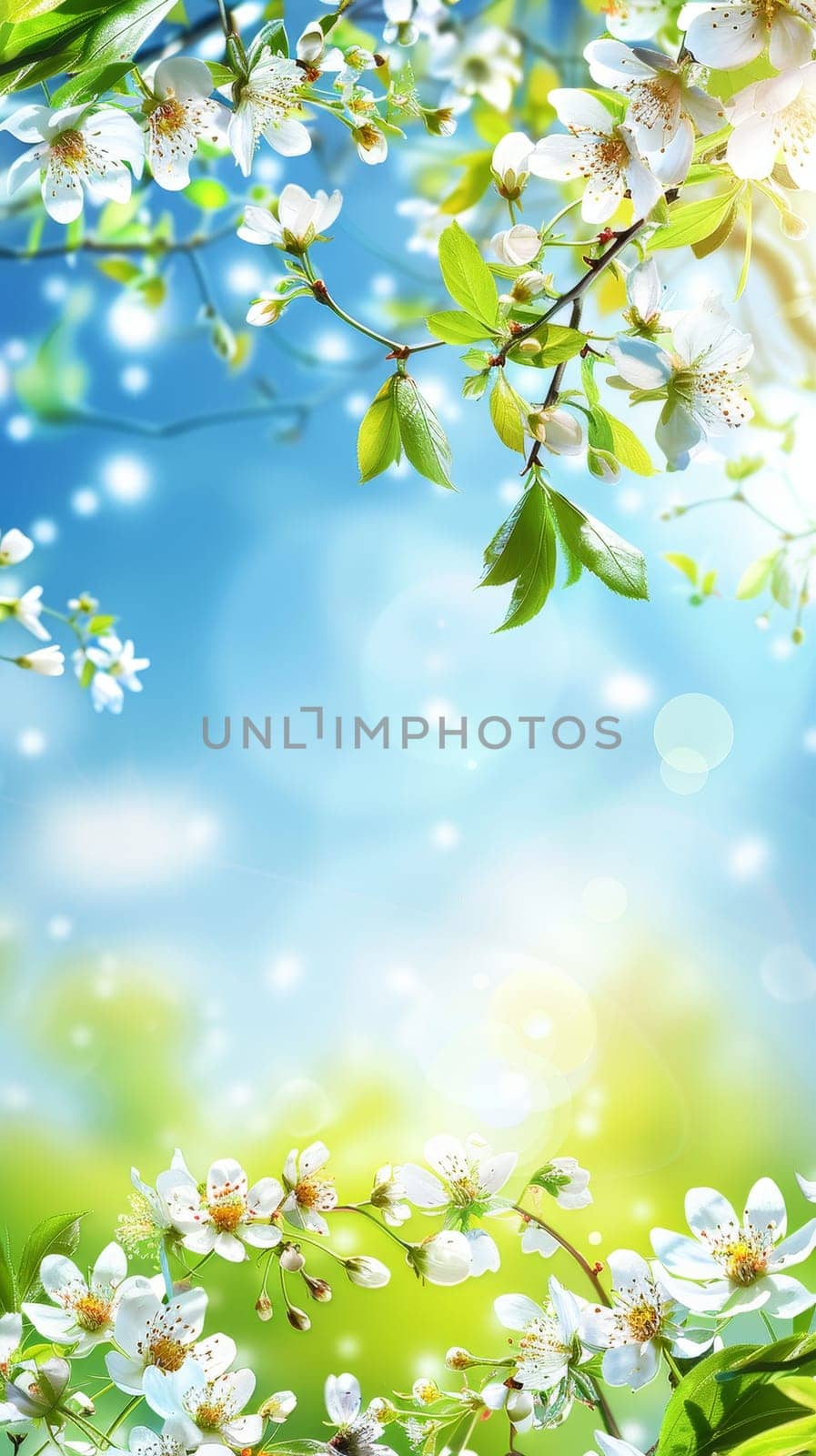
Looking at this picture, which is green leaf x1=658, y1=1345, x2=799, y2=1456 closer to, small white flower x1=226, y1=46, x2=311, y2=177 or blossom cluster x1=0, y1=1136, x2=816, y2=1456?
blossom cluster x1=0, y1=1136, x2=816, y2=1456

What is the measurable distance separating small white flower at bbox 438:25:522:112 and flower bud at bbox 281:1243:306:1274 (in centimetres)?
90

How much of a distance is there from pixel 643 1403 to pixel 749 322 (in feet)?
2.86

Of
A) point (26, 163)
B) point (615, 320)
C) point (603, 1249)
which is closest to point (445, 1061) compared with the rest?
point (603, 1249)

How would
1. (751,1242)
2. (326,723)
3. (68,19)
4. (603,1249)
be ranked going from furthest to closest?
(326,723) < (603,1249) < (751,1242) < (68,19)

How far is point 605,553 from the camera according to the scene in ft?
0.96

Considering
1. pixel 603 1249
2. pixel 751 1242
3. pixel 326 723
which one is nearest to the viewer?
pixel 751 1242

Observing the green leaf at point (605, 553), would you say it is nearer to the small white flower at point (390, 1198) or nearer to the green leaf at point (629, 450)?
the green leaf at point (629, 450)

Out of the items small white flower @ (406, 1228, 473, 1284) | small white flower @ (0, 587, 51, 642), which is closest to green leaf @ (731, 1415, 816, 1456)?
small white flower @ (406, 1228, 473, 1284)

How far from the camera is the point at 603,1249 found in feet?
2.68

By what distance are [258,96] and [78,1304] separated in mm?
442

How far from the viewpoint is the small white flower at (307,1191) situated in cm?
A: 46

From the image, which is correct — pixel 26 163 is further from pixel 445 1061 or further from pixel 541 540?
pixel 445 1061

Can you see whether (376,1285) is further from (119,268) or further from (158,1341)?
(119,268)

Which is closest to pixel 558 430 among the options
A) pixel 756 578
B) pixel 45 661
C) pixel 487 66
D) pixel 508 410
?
pixel 508 410
